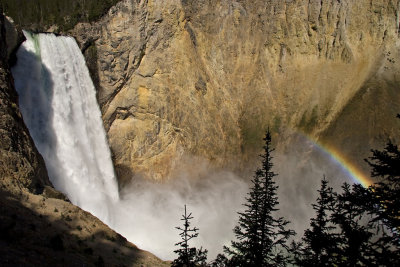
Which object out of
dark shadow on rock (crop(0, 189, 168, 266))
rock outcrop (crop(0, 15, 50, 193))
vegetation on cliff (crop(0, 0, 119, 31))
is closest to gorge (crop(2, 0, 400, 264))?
vegetation on cliff (crop(0, 0, 119, 31))

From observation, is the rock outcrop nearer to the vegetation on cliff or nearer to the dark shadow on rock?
the dark shadow on rock

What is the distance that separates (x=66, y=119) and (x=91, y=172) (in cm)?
435

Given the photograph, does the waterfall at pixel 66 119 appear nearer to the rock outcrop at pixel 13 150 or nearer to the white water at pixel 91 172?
the white water at pixel 91 172

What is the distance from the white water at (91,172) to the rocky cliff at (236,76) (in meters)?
1.51

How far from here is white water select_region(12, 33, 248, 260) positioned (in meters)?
22.5

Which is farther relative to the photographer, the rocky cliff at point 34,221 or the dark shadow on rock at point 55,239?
the rocky cliff at point 34,221

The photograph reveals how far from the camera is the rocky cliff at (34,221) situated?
9141mm

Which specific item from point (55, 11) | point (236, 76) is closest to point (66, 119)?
point (55, 11)

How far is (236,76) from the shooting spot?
29750mm

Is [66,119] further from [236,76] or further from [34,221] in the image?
[236,76]

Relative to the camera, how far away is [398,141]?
26906mm

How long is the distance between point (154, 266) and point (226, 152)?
702 inches

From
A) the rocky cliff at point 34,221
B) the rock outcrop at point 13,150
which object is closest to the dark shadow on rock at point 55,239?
the rocky cliff at point 34,221

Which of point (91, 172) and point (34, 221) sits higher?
point (91, 172)
